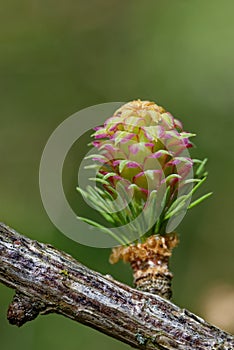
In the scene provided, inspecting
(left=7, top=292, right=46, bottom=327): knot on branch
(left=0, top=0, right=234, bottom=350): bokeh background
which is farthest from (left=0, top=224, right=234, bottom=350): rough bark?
(left=0, top=0, right=234, bottom=350): bokeh background

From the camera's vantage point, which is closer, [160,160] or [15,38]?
[160,160]

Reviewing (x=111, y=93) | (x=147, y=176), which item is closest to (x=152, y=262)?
(x=147, y=176)

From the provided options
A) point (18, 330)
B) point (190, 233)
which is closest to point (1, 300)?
point (18, 330)

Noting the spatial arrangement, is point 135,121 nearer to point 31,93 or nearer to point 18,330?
point 18,330

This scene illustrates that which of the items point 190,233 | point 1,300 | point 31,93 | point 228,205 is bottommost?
point 1,300

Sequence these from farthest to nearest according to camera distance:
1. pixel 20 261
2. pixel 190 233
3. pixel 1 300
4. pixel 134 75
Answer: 1. pixel 134 75
2. pixel 190 233
3. pixel 1 300
4. pixel 20 261

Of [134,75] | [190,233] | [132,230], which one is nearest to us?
[132,230]

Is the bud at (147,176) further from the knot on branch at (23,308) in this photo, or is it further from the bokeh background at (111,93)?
the bokeh background at (111,93)

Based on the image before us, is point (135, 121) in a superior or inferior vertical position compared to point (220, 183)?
inferior

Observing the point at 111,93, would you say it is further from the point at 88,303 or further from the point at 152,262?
the point at 88,303
